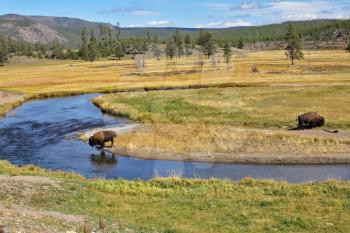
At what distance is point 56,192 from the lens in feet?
78.9

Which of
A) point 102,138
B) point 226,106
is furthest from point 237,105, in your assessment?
point 102,138

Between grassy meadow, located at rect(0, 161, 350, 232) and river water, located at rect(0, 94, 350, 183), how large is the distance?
6.29m

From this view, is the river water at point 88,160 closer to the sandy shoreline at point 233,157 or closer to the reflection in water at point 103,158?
the reflection in water at point 103,158

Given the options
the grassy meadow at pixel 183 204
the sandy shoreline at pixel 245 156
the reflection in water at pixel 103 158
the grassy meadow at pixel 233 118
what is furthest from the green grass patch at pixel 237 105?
the grassy meadow at pixel 183 204

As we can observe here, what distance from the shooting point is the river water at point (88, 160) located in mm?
34344

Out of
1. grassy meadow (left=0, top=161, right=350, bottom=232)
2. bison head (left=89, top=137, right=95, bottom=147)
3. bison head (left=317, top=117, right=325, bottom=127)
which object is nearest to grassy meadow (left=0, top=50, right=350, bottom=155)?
bison head (left=317, top=117, right=325, bottom=127)

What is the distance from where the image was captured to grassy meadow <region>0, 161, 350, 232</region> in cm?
1941

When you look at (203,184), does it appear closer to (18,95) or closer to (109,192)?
(109,192)

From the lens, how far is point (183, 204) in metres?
23.2

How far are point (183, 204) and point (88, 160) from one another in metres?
18.0

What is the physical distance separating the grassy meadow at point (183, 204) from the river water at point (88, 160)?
6287mm

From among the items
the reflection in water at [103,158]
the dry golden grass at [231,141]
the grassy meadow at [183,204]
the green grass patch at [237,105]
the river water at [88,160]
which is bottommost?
the reflection in water at [103,158]

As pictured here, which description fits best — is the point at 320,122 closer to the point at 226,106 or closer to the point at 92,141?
the point at 226,106

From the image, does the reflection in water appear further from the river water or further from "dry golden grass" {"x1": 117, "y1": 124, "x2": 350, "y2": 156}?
"dry golden grass" {"x1": 117, "y1": 124, "x2": 350, "y2": 156}
